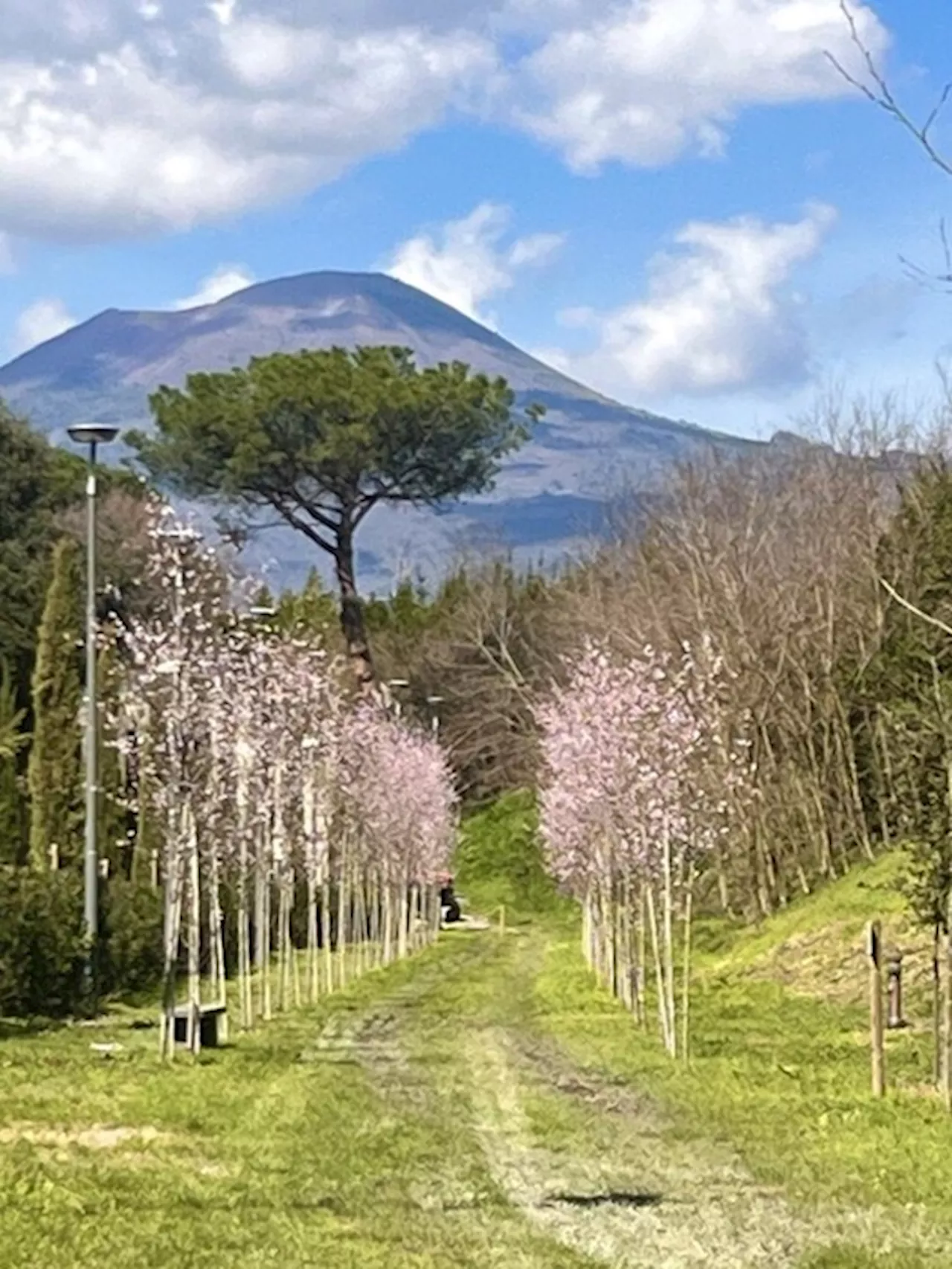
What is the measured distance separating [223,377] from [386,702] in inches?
507

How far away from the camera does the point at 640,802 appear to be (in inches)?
1145

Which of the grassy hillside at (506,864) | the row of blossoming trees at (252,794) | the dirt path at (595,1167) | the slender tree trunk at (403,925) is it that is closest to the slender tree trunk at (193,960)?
the row of blossoming trees at (252,794)

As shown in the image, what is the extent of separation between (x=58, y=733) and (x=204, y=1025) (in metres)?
18.1

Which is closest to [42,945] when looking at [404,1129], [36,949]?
[36,949]

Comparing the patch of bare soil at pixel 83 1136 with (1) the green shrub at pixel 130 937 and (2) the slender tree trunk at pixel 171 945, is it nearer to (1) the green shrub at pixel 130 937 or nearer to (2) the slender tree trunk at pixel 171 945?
(2) the slender tree trunk at pixel 171 945

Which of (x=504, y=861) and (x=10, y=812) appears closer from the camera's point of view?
(x=10, y=812)

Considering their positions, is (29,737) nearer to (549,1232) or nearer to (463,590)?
(549,1232)

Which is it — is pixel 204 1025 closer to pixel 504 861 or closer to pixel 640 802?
pixel 640 802

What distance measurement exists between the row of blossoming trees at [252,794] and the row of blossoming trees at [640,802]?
4.34m

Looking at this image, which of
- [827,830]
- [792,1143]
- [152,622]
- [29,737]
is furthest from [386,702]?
[792,1143]

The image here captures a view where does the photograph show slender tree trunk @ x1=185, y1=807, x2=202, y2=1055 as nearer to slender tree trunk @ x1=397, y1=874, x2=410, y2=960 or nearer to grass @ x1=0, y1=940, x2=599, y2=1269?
grass @ x1=0, y1=940, x2=599, y2=1269

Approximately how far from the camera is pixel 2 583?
59.7 metres

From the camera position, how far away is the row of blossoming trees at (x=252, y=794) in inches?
1014

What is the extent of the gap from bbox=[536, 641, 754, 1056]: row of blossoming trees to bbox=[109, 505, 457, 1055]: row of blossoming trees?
4340mm
